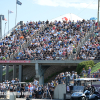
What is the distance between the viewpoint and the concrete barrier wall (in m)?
21.3

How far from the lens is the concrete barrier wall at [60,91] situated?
70.0ft

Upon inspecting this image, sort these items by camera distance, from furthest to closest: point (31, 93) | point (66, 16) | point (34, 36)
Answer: point (66, 16), point (34, 36), point (31, 93)

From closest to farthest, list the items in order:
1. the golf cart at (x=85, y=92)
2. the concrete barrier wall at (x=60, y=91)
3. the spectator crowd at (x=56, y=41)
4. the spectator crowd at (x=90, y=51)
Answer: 1. the golf cart at (x=85, y=92)
2. the concrete barrier wall at (x=60, y=91)
3. the spectator crowd at (x=90, y=51)
4. the spectator crowd at (x=56, y=41)

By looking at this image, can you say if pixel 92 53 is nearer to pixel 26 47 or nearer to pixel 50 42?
pixel 50 42

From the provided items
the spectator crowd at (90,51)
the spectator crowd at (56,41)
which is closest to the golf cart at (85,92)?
the spectator crowd at (90,51)

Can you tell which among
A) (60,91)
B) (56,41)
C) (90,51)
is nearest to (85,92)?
(60,91)

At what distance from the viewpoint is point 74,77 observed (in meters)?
20.9

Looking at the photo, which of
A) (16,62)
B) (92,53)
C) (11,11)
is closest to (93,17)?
(92,53)

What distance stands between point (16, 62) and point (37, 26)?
962 centimetres

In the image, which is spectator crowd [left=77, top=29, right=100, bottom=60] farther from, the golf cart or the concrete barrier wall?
the golf cart

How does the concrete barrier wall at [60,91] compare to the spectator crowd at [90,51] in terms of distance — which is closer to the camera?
the concrete barrier wall at [60,91]

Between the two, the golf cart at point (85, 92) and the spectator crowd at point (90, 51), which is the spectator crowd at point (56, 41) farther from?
the golf cart at point (85, 92)

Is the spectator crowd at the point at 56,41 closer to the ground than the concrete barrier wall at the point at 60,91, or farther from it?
→ farther from it

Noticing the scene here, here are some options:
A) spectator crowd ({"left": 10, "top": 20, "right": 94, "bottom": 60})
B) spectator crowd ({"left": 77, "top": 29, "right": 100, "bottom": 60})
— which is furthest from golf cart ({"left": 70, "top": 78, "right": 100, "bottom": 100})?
spectator crowd ({"left": 10, "top": 20, "right": 94, "bottom": 60})
